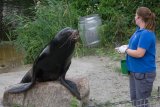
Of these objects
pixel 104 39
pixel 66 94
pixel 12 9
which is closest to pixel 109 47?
pixel 104 39

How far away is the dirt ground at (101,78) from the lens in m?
7.37

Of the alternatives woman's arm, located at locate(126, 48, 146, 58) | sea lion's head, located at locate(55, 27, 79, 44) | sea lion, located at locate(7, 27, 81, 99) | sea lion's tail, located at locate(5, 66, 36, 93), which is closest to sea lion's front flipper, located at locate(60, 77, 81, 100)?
sea lion, located at locate(7, 27, 81, 99)

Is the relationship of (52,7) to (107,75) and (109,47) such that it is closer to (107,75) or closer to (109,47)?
(109,47)

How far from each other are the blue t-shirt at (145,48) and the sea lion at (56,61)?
0.93 metres

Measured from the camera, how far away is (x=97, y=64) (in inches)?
382

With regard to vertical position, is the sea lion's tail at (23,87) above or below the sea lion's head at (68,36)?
below

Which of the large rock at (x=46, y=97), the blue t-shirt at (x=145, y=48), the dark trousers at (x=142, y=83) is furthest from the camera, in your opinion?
the large rock at (x=46, y=97)

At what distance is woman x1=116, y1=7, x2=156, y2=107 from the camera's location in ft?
17.3

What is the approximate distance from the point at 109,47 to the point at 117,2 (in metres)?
1.72

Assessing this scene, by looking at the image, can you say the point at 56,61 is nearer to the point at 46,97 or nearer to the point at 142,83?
the point at 46,97

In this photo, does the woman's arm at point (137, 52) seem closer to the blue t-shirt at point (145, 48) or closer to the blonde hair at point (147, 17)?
the blue t-shirt at point (145, 48)

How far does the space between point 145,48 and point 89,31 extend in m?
6.20

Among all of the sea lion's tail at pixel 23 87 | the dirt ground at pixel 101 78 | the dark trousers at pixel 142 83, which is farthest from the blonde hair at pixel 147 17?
the dirt ground at pixel 101 78

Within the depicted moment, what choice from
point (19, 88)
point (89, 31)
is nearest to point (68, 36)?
point (19, 88)
